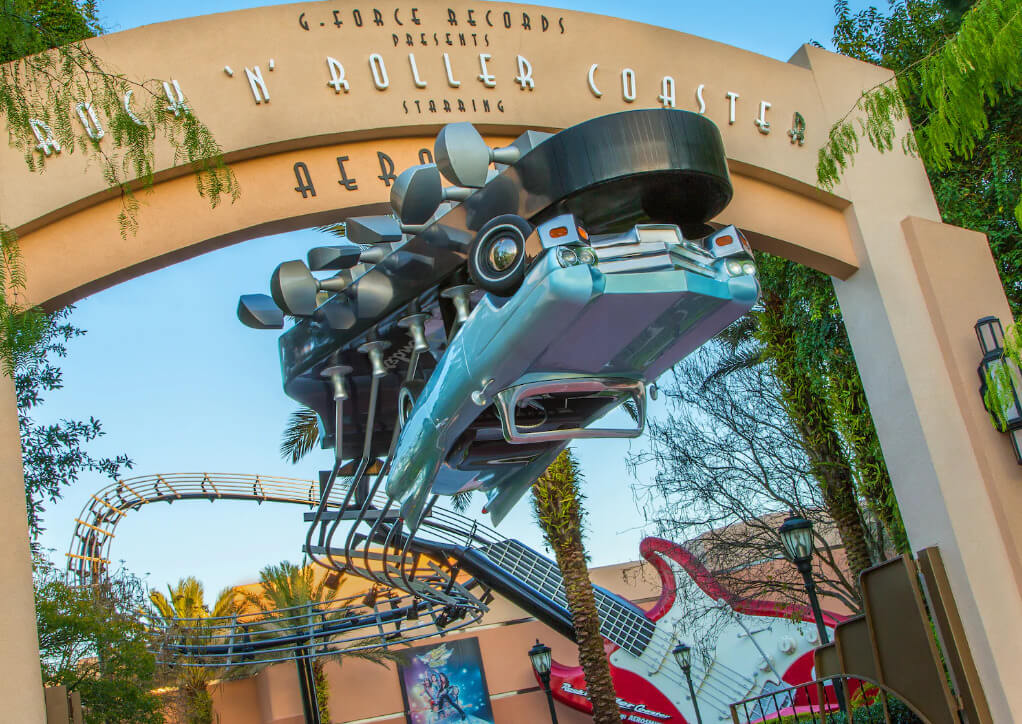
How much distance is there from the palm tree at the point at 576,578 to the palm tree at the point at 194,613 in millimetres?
10144

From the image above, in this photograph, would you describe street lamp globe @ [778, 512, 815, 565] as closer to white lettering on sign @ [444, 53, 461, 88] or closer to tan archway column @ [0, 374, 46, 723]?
white lettering on sign @ [444, 53, 461, 88]

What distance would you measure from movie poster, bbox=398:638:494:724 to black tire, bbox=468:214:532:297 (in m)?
20.5

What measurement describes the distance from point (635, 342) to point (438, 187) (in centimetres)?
144

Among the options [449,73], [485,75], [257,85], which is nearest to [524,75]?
[485,75]

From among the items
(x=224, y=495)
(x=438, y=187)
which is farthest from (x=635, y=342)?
(x=224, y=495)

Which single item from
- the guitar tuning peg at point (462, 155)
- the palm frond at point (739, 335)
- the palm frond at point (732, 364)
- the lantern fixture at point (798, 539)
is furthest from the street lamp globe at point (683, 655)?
the guitar tuning peg at point (462, 155)

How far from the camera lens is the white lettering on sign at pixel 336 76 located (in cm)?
833

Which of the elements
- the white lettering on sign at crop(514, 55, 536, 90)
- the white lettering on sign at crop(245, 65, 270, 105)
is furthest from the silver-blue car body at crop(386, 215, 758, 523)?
the white lettering on sign at crop(514, 55, 536, 90)

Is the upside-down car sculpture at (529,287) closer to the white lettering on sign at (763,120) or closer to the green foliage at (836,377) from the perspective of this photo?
the white lettering on sign at (763,120)

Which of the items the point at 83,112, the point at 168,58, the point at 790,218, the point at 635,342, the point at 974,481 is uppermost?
the point at 168,58

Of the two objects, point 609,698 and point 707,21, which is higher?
point 707,21

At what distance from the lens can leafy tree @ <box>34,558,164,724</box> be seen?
1355cm

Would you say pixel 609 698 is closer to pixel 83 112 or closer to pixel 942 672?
pixel 942 672

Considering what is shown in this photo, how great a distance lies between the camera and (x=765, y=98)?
9.70 meters
